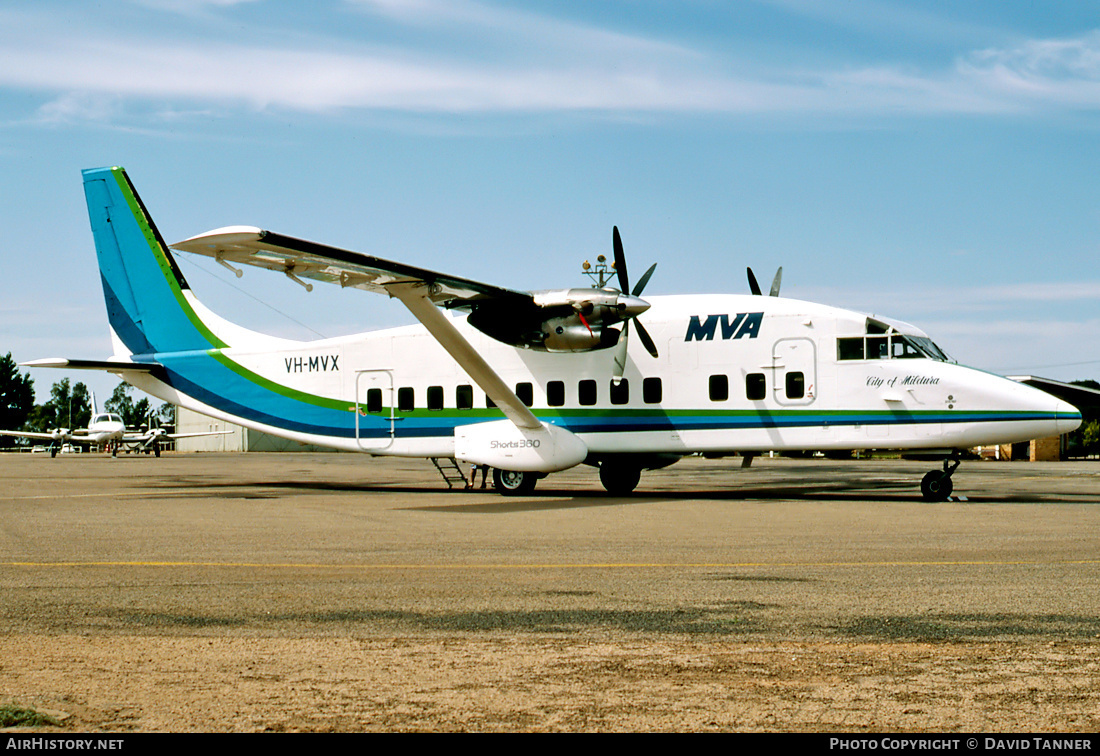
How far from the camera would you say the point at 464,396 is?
24.7 m

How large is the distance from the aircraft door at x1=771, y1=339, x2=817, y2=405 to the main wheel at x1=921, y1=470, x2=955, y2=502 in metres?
2.90

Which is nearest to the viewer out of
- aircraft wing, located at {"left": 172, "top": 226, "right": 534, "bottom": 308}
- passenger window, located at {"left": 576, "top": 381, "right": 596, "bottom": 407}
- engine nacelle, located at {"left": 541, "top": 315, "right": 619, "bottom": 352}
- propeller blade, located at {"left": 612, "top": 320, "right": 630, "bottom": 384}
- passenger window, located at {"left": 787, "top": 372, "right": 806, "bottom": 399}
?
aircraft wing, located at {"left": 172, "top": 226, "right": 534, "bottom": 308}

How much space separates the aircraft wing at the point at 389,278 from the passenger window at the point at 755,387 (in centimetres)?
475

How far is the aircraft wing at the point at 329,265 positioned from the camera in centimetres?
1719

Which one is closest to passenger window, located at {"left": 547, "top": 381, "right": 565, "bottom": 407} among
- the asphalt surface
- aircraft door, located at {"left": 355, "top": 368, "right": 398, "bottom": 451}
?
the asphalt surface

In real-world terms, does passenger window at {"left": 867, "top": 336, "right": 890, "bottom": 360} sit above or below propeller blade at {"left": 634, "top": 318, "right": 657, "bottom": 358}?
below

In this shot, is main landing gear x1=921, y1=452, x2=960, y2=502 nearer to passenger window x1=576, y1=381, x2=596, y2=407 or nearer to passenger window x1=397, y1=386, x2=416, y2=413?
passenger window x1=576, y1=381, x2=596, y2=407

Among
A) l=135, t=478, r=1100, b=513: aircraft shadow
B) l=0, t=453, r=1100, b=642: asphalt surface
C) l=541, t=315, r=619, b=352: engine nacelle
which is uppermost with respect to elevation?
l=541, t=315, r=619, b=352: engine nacelle

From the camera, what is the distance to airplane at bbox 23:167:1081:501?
20422 millimetres

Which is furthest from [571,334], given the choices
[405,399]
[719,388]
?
[405,399]

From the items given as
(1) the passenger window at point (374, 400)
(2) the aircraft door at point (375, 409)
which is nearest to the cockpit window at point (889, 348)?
(2) the aircraft door at point (375, 409)

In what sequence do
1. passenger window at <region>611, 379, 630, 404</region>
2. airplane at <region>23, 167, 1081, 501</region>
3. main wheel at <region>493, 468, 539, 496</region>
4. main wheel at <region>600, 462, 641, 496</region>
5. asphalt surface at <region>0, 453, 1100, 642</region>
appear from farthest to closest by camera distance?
1. main wheel at <region>600, 462, 641, 496</region>
2. main wheel at <region>493, 468, 539, 496</region>
3. passenger window at <region>611, 379, 630, 404</region>
4. airplane at <region>23, 167, 1081, 501</region>
5. asphalt surface at <region>0, 453, 1100, 642</region>

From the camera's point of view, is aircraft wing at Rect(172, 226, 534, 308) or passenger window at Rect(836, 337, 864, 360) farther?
passenger window at Rect(836, 337, 864, 360)

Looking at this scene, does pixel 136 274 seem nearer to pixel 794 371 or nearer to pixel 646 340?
pixel 646 340
